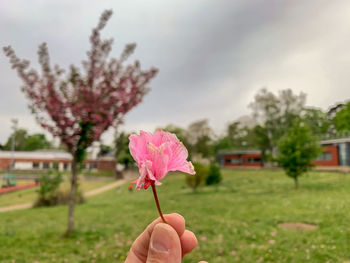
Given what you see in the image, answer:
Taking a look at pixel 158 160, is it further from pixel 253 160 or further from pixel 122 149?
pixel 122 149

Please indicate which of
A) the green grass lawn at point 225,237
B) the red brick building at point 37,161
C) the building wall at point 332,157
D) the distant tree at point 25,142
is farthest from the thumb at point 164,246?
the distant tree at point 25,142

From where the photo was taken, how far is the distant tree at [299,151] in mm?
13805

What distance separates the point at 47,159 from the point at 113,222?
48025 millimetres

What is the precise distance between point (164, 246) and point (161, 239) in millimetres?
34

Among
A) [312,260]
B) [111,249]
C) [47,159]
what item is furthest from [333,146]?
[47,159]

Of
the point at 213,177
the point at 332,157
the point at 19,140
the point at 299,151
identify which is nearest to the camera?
the point at 299,151

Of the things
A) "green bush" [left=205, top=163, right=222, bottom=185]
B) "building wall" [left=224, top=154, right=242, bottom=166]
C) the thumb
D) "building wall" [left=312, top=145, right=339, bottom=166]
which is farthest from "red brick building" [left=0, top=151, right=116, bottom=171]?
the thumb

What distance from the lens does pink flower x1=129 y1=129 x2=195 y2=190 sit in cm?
86

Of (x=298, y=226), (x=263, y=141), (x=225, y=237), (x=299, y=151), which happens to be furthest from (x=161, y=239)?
(x=263, y=141)

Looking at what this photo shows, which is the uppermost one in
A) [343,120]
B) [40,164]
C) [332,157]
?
[343,120]

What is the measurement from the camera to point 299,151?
45.4 ft

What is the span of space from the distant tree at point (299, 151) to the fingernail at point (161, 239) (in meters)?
14.4

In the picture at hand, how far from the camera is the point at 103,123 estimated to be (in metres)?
6.22

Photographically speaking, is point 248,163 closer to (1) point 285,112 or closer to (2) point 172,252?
(1) point 285,112
